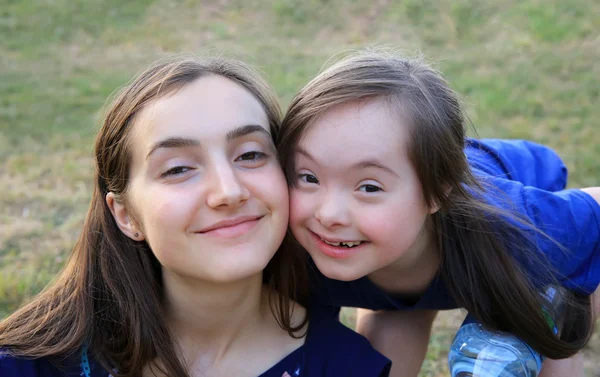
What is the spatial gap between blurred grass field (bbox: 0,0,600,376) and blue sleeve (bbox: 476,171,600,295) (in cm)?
88

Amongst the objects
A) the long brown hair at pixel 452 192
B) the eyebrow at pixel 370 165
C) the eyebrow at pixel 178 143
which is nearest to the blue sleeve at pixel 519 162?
the long brown hair at pixel 452 192

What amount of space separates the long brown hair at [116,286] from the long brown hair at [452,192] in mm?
265

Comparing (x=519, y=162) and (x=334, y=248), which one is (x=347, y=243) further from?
(x=519, y=162)

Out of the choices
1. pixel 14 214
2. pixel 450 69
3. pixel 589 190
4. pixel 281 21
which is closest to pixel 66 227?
pixel 14 214

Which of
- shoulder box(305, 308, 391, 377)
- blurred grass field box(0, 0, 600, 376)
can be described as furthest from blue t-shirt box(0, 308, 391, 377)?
blurred grass field box(0, 0, 600, 376)

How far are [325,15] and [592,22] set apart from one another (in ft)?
9.37

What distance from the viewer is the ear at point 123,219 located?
2227mm

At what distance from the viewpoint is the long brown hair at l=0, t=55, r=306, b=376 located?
2186mm

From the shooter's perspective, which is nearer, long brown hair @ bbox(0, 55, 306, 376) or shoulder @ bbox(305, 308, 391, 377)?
long brown hair @ bbox(0, 55, 306, 376)

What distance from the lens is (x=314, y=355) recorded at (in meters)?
2.36

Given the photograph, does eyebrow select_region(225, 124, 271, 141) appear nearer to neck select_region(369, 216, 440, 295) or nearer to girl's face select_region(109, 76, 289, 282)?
girl's face select_region(109, 76, 289, 282)

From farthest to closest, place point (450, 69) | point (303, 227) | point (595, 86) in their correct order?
point (450, 69)
point (595, 86)
point (303, 227)

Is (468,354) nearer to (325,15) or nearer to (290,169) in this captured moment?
(290,169)

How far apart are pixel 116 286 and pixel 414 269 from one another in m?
0.99
